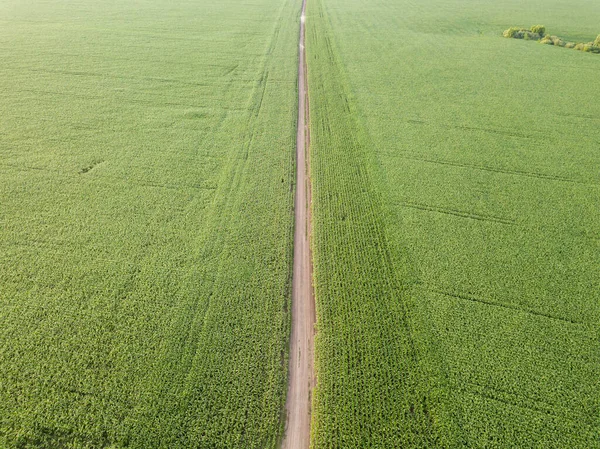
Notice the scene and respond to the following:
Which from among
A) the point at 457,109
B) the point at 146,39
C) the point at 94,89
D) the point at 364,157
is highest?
the point at 146,39

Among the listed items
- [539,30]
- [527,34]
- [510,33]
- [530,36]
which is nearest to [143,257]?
[510,33]

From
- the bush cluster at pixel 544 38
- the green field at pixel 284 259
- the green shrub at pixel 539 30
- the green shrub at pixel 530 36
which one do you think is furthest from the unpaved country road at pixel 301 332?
the green shrub at pixel 539 30

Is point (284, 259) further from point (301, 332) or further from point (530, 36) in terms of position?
point (530, 36)

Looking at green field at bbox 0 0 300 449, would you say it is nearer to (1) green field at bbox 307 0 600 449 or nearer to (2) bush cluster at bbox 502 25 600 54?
(1) green field at bbox 307 0 600 449

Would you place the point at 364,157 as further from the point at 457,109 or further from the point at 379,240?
the point at 457,109

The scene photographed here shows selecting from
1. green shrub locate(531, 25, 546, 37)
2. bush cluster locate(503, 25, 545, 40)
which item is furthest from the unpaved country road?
green shrub locate(531, 25, 546, 37)

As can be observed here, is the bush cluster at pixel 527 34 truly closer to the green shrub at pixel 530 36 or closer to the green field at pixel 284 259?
the green shrub at pixel 530 36

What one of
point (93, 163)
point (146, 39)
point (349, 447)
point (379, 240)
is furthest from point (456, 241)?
point (146, 39)
